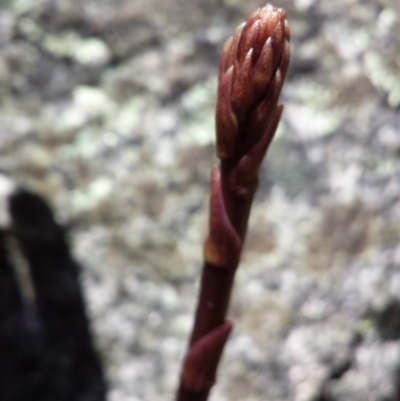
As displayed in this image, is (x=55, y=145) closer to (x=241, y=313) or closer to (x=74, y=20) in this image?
(x=74, y=20)

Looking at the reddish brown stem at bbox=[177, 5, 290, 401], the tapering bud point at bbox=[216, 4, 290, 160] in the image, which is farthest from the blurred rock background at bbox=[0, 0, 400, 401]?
the tapering bud point at bbox=[216, 4, 290, 160]

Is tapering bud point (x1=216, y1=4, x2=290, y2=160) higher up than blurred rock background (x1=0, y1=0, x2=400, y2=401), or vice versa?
blurred rock background (x1=0, y1=0, x2=400, y2=401)

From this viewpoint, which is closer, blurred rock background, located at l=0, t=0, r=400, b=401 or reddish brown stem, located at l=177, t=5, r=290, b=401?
reddish brown stem, located at l=177, t=5, r=290, b=401

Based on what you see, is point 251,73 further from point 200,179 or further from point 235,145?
point 200,179

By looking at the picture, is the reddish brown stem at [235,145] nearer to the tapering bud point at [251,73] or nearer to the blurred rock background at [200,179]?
the tapering bud point at [251,73]

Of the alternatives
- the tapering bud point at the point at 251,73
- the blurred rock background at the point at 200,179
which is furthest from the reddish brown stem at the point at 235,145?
the blurred rock background at the point at 200,179

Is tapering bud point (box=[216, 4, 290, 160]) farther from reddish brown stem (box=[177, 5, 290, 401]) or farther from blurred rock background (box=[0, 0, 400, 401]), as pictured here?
blurred rock background (box=[0, 0, 400, 401])

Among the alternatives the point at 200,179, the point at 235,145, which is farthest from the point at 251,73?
the point at 200,179
